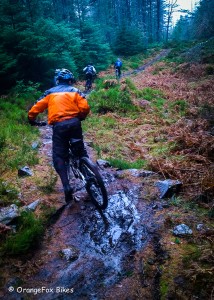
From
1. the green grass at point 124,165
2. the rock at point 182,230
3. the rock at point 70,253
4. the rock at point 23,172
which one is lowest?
the rock at point 70,253

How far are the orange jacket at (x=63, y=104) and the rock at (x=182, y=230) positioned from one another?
268 cm

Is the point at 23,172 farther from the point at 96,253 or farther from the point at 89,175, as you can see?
the point at 96,253

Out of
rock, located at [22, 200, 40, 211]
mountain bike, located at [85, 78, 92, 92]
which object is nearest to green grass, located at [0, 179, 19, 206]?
rock, located at [22, 200, 40, 211]

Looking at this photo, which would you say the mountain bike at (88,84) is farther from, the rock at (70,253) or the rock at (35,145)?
the rock at (70,253)

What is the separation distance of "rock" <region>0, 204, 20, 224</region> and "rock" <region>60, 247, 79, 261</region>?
109cm

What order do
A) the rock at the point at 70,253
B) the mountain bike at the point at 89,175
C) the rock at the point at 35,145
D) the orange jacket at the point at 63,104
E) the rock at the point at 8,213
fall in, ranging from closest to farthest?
the rock at the point at 70,253 < the rock at the point at 8,213 < the mountain bike at the point at 89,175 < the orange jacket at the point at 63,104 < the rock at the point at 35,145

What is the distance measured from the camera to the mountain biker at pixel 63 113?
4.66 metres

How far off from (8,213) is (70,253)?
1.38 meters

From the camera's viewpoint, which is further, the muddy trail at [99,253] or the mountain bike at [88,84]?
the mountain bike at [88,84]

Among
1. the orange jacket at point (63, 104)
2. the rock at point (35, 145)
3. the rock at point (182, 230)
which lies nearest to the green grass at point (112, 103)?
the rock at point (35, 145)

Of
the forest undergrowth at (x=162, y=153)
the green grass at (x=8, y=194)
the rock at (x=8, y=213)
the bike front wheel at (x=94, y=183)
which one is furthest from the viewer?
the green grass at (x=8, y=194)

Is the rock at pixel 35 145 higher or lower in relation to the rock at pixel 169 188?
higher

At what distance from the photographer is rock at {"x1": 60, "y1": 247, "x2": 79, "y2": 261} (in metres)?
3.68

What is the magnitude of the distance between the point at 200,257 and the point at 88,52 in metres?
23.4
